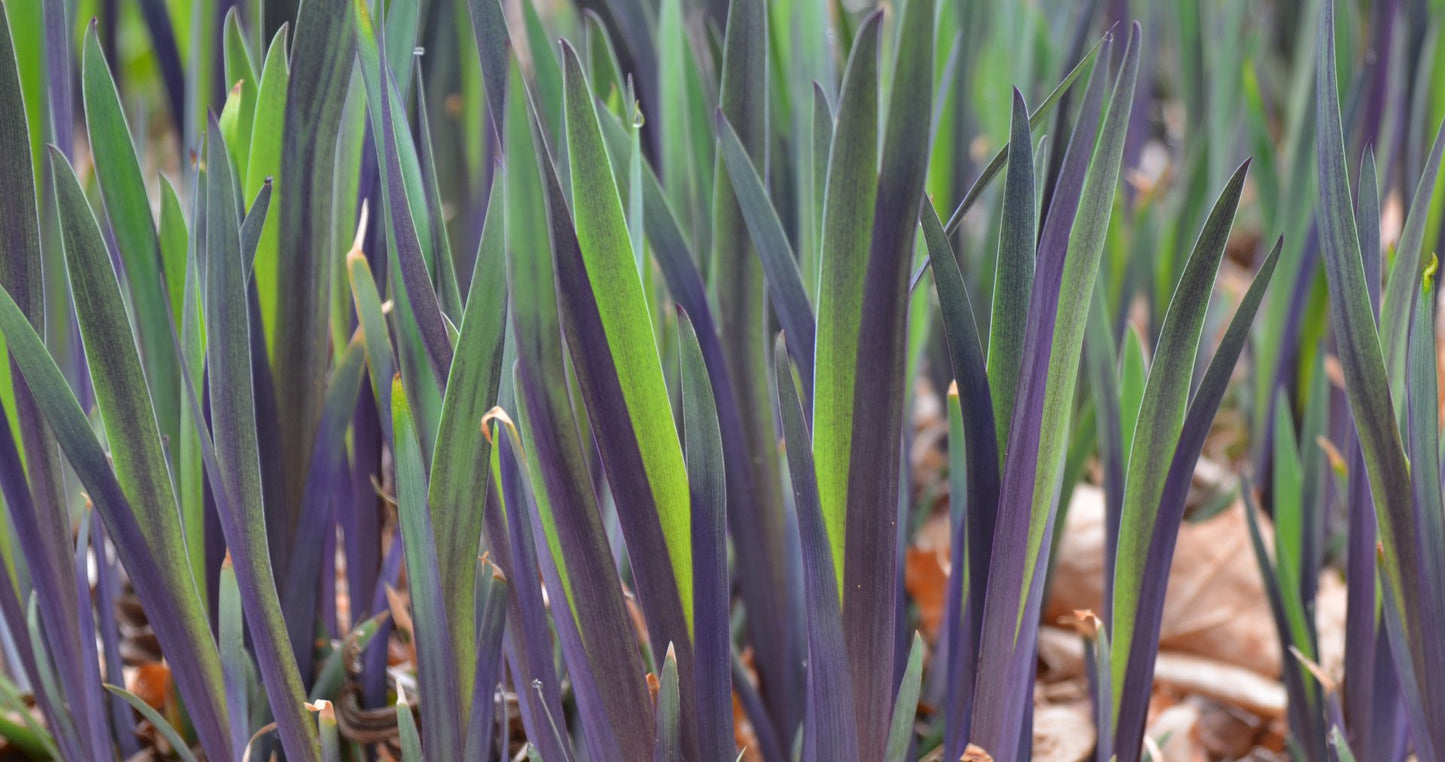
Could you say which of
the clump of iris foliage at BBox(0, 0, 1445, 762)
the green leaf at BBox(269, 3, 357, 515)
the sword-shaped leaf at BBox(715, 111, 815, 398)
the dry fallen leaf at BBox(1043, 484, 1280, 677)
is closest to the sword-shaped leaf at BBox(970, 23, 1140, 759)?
the clump of iris foliage at BBox(0, 0, 1445, 762)

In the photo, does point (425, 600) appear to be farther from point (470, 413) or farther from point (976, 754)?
point (976, 754)

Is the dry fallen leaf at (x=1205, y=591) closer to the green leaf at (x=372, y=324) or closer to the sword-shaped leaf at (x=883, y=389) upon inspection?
the sword-shaped leaf at (x=883, y=389)

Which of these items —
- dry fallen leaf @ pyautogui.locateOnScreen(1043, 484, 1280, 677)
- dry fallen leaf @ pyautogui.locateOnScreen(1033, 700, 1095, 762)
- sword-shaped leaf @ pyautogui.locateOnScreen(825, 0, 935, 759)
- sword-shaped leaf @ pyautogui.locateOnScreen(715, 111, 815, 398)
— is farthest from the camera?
dry fallen leaf @ pyautogui.locateOnScreen(1043, 484, 1280, 677)

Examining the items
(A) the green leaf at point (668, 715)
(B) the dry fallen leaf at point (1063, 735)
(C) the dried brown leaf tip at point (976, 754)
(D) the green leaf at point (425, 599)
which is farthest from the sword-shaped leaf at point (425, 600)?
(B) the dry fallen leaf at point (1063, 735)

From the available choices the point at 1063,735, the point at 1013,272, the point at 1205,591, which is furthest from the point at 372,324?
the point at 1205,591

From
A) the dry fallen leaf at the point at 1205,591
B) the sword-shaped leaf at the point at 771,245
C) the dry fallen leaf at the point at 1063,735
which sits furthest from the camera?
the dry fallen leaf at the point at 1205,591

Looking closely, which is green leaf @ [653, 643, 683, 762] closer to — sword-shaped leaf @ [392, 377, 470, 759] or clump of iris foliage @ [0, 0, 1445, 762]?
clump of iris foliage @ [0, 0, 1445, 762]

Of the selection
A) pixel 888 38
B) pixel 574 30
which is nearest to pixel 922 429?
pixel 888 38

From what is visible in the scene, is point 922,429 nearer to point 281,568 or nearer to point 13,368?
point 281,568
